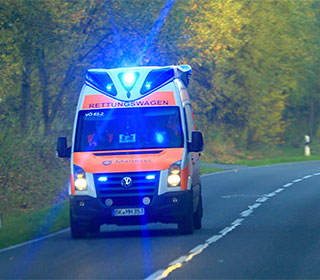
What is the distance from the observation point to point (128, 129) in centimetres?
1353

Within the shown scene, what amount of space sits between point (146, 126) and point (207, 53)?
1669cm

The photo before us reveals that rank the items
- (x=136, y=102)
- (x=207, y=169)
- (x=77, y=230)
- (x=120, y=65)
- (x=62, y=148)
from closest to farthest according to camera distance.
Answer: (x=77, y=230)
(x=62, y=148)
(x=136, y=102)
(x=120, y=65)
(x=207, y=169)

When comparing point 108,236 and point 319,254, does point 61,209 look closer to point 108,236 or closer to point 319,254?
point 108,236

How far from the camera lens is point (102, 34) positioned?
25.3 meters

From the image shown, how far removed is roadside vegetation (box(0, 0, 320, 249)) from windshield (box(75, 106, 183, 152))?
6.51ft

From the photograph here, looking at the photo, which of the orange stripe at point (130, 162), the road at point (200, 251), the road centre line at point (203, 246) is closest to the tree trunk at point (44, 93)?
the road centre line at point (203, 246)

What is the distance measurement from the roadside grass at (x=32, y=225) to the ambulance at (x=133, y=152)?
928 millimetres

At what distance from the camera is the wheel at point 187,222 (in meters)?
13.2

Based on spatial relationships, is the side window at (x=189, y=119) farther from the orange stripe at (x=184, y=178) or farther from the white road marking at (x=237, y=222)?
the white road marking at (x=237, y=222)

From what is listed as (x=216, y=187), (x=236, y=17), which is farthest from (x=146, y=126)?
(x=236, y=17)

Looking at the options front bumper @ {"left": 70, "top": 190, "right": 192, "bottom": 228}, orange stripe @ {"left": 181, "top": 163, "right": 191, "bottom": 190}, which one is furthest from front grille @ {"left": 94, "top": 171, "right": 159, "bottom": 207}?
orange stripe @ {"left": 181, "top": 163, "right": 191, "bottom": 190}

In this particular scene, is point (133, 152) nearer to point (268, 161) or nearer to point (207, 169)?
point (207, 169)

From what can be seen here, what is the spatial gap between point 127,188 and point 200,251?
2.15 meters

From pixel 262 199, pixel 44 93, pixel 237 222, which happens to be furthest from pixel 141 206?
pixel 44 93
